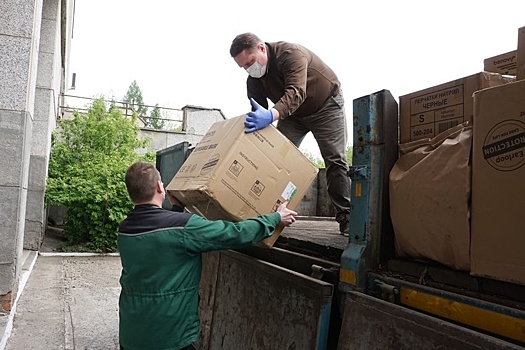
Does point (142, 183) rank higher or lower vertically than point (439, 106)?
lower

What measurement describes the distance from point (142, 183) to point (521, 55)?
1.79 meters

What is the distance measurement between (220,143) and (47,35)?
5.62m

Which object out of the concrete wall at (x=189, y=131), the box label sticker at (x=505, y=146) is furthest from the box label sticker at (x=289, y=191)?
the concrete wall at (x=189, y=131)

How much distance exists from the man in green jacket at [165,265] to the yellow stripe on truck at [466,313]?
834mm

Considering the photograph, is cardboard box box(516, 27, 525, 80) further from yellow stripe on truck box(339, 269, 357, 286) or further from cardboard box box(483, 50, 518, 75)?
yellow stripe on truck box(339, 269, 357, 286)

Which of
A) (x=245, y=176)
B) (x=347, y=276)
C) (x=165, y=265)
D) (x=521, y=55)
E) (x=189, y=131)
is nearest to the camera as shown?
(x=521, y=55)

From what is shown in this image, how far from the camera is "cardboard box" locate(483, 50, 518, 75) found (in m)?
2.10

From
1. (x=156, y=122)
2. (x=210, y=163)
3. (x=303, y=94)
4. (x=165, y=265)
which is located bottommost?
(x=165, y=265)

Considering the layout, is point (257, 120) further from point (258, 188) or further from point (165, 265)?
point (165, 265)

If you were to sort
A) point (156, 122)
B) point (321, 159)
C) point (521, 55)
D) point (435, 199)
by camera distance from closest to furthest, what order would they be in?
point (521, 55)
point (435, 199)
point (321, 159)
point (156, 122)

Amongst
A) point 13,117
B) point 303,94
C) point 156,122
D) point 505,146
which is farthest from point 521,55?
point 156,122

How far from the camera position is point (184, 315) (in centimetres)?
233

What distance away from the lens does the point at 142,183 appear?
7.88 ft

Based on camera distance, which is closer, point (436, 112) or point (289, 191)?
point (436, 112)
